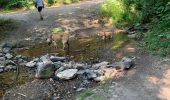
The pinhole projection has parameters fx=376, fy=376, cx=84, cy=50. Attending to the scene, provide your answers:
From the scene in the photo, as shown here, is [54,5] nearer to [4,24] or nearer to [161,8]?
[4,24]

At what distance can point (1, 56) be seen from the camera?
1252 centimetres

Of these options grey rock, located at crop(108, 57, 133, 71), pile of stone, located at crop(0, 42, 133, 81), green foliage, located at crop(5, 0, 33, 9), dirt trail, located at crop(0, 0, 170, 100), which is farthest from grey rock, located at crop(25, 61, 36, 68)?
green foliage, located at crop(5, 0, 33, 9)

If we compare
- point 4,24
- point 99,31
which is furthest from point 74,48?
point 4,24

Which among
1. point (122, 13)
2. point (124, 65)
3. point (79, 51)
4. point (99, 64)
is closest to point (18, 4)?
point (122, 13)

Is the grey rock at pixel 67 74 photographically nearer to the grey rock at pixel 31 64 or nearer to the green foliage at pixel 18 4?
the grey rock at pixel 31 64

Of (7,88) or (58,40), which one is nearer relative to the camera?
(7,88)

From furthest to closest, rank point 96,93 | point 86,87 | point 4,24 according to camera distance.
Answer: point 4,24 < point 86,87 < point 96,93

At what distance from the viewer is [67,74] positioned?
9742 mm

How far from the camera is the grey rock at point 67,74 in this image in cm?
963

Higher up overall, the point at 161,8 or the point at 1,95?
the point at 161,8

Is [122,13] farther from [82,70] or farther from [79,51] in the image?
[82,70]

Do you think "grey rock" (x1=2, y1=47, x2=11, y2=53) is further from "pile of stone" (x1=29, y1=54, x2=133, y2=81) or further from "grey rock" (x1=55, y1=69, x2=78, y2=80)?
"grey rock" (x1=55, y1=69, x2=78, y2=80)

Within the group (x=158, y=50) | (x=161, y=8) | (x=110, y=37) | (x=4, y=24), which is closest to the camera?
(x=158, y=50)

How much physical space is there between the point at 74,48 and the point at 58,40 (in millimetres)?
1421
